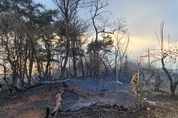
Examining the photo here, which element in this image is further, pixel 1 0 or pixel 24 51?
pixel 24 51

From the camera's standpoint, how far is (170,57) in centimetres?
1354

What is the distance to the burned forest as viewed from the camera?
8398 millimetres

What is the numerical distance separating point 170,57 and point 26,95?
8366 millimetres

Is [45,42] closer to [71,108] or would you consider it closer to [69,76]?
[69,76]

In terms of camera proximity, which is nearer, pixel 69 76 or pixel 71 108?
pixel 71 108

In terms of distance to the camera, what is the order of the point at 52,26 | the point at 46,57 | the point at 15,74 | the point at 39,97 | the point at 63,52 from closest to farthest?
the point at 39,97 < the point at 15,74 < the point at 52,26 < the point at 46,57 < the point at 63,52

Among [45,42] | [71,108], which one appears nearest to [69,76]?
[45,42]

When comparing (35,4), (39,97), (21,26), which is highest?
(35,4)

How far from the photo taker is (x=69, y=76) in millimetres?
24438

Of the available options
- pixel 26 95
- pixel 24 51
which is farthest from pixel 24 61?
pixel 26 95

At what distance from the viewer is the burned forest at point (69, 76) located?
8.40 m

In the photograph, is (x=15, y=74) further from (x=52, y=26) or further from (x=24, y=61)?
(x=52, y=26)

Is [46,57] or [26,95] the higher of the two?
[46,57]

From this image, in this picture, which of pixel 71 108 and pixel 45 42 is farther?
pixel 45 42
